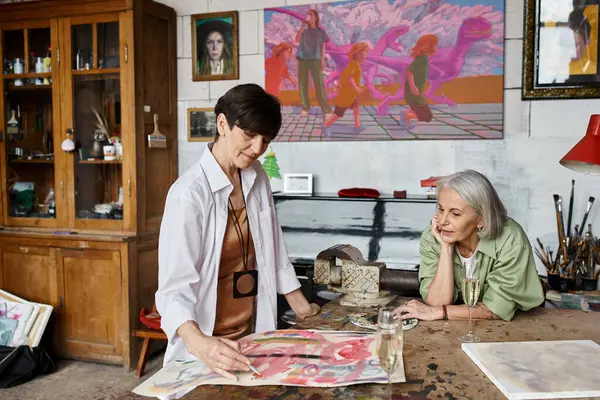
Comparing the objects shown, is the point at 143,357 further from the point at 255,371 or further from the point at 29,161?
the point at 255,371

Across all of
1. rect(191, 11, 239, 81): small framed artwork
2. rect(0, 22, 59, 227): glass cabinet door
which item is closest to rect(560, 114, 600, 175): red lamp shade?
rect(191, 11, 239, 81): small framed artwork

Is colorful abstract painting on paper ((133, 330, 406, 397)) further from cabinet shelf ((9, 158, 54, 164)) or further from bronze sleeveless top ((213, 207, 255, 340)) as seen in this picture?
cabinet shelf ((9, 158, 54, 164))

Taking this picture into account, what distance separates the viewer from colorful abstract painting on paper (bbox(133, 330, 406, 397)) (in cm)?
134

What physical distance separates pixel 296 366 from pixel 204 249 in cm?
59

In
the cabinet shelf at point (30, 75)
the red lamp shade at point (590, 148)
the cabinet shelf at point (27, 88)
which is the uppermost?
the cabinet shelf at point (30, 75)

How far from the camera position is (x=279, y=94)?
13.2ft

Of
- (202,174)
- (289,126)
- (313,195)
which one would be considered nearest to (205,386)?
(202,174)

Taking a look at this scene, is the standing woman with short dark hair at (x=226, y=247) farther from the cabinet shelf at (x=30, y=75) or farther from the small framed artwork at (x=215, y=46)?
the cabinet shelf at (x=30, y=75)

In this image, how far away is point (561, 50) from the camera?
3420 mm

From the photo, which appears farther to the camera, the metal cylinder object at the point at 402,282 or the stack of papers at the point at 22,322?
the stack of papers at the point at 22,322

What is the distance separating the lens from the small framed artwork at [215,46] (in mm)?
4125

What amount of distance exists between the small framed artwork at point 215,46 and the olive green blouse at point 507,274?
8.50ft

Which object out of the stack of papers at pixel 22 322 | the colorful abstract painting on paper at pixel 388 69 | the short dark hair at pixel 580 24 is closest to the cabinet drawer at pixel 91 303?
the stack of papers at pixel 22 322

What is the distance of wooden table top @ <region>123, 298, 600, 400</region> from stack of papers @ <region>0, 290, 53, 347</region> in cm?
255
